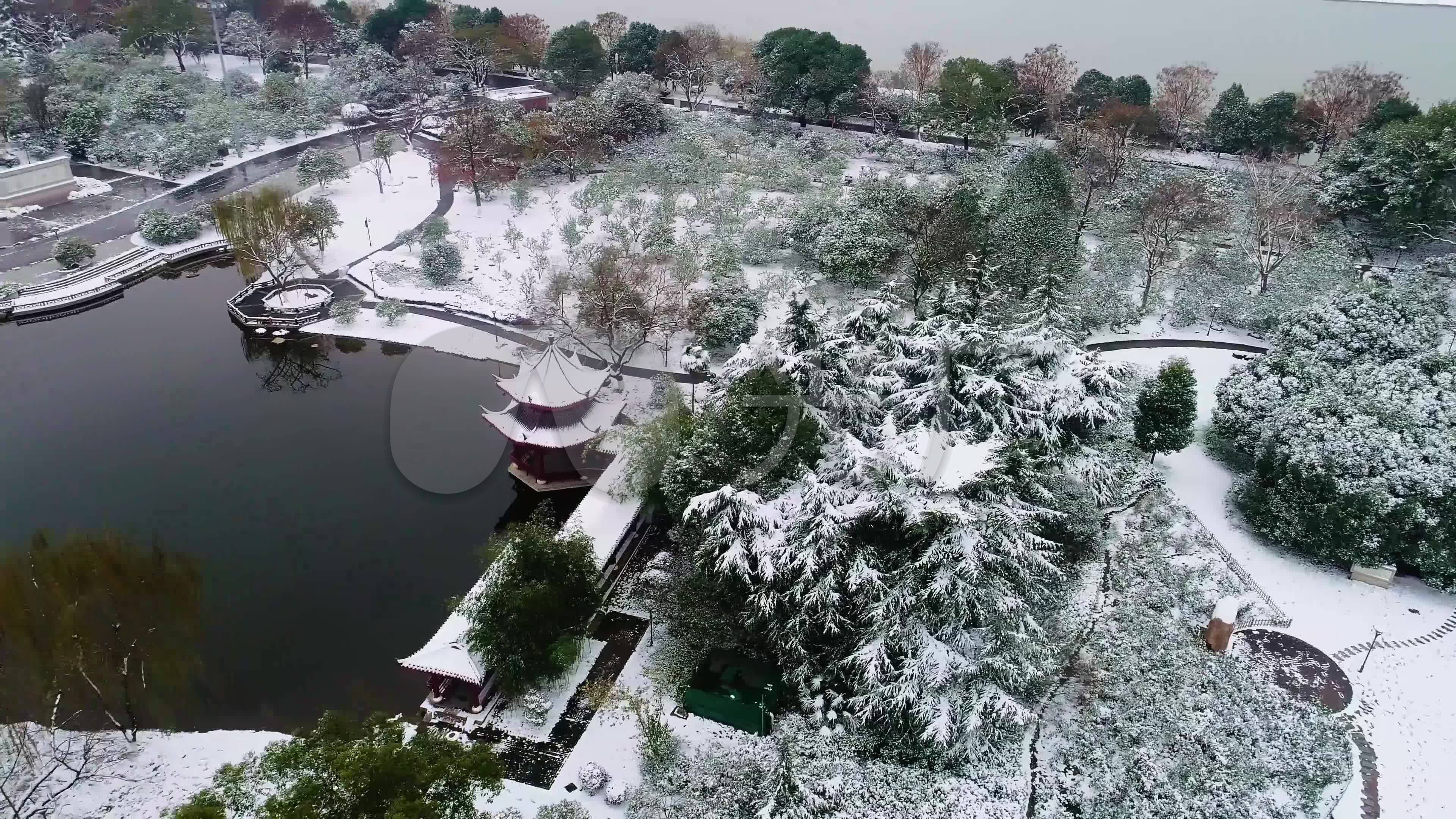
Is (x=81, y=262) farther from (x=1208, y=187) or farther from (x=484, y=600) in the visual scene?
(x=1208, y=187)

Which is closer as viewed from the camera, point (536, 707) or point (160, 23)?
point (536, 707)

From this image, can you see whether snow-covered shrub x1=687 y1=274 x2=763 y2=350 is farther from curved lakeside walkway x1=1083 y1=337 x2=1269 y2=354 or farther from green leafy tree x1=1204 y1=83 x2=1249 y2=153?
green leafy tree x1=1204 y1=83 x2=1249 y2=153

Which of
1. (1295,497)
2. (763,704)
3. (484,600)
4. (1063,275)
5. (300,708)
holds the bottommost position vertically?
(300,708)

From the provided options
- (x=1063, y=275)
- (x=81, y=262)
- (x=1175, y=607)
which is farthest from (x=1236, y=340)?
(x=81, y=262)

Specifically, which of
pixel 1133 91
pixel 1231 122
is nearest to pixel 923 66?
pixel 1133 91

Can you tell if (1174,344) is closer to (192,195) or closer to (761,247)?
(761,247)
